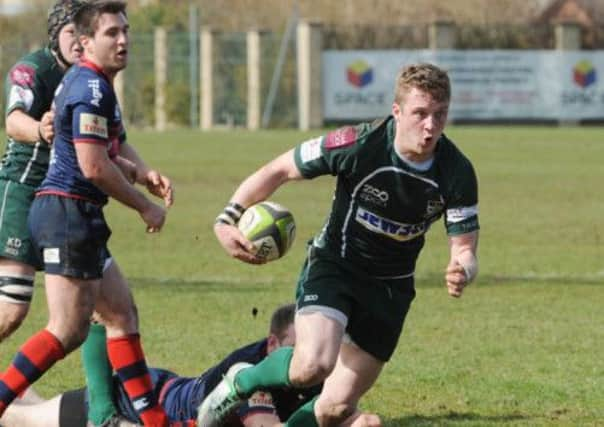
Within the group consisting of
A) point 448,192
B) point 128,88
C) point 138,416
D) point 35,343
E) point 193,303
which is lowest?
point 128,88

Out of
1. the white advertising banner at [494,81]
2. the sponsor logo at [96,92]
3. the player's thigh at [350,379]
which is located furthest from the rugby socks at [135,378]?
the white advertising banner at [494,81]

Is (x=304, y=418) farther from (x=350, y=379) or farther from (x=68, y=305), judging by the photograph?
(x=68, y=305)

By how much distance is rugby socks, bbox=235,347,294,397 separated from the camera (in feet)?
23.2

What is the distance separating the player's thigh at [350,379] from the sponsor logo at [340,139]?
95 centimetres

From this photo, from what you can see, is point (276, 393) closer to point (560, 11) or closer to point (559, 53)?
point (559, 53)

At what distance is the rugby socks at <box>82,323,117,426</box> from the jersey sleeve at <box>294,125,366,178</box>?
1414 mm

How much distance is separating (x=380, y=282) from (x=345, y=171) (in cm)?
55

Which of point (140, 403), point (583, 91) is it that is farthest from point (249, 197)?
point (583, 91)

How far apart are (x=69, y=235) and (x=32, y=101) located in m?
1.03

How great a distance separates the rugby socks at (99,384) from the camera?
25.1 ft

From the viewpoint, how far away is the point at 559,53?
50031 millimetres

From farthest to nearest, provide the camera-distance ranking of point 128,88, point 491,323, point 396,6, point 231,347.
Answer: point 396,6
point 128,88
point 491,323
point 231,347

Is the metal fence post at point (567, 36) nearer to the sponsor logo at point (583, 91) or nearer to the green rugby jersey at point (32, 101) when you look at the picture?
the sponsor logo at point (583, 91)

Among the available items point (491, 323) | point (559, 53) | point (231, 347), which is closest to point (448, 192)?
point (231, 347)
